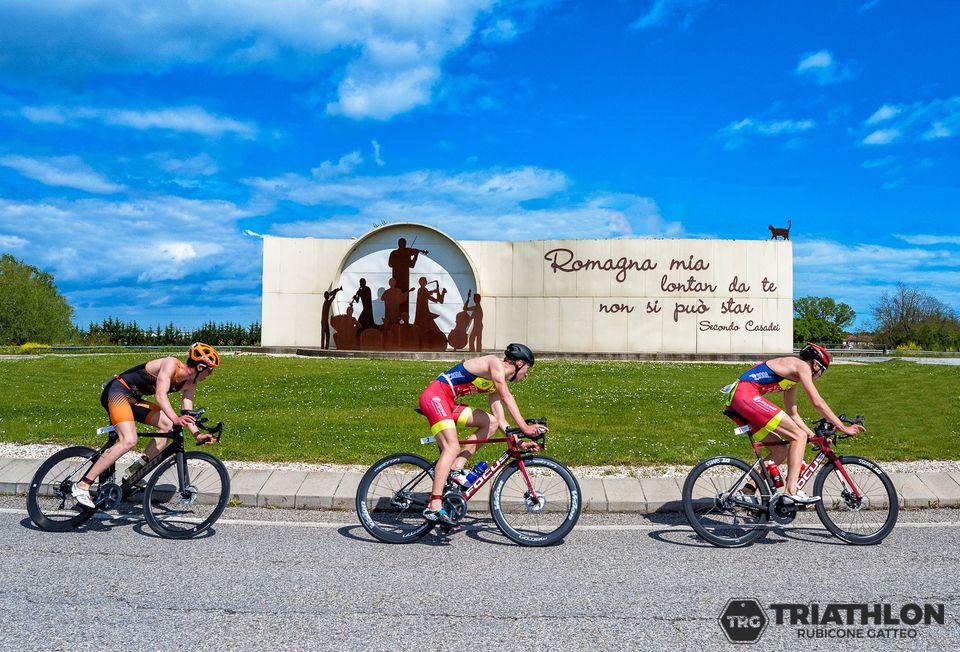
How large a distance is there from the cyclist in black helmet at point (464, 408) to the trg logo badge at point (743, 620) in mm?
2203

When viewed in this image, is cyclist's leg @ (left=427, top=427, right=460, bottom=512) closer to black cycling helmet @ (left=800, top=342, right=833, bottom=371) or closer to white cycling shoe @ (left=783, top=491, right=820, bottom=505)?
white cycling shoe @ (left=783, top=491, right=820, bottom=505)

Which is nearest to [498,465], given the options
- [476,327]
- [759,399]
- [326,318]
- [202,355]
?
[759,399]

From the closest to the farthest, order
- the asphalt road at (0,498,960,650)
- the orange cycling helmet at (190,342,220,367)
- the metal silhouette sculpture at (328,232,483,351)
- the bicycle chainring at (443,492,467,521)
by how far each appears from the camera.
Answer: the asphalt road at (0,498,960,650)
the bicycle chainring at (443,492,467,521)
the orange cycling helmet at (190,342,220,367)
the metal silhouette sculpture at (328,232,483,351)

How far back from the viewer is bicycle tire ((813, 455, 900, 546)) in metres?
6.74

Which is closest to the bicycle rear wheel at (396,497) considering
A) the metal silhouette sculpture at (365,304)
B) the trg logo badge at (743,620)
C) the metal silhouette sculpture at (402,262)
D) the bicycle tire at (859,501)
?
the trg logo badge at (743,620)

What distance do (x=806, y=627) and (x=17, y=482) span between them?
28.0 feet

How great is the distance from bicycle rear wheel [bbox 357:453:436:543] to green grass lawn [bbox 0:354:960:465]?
2.70m

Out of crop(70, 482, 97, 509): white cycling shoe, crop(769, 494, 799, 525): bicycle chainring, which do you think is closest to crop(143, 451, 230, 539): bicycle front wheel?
crop(70, 482, 97, 509): white cycling shoe

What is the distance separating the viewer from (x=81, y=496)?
23.1ft

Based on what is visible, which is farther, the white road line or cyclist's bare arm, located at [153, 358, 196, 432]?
the white road line

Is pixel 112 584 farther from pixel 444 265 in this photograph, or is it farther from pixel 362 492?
pixel 444 265

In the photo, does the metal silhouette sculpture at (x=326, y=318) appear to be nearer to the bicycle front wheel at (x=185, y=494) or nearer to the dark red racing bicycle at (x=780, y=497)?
the bicycle front wheel at (x=185, y=494)

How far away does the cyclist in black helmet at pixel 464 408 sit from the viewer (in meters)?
6.67

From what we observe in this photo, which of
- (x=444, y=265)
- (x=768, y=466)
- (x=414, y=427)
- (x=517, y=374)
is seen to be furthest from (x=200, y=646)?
(x=444, y=265)
